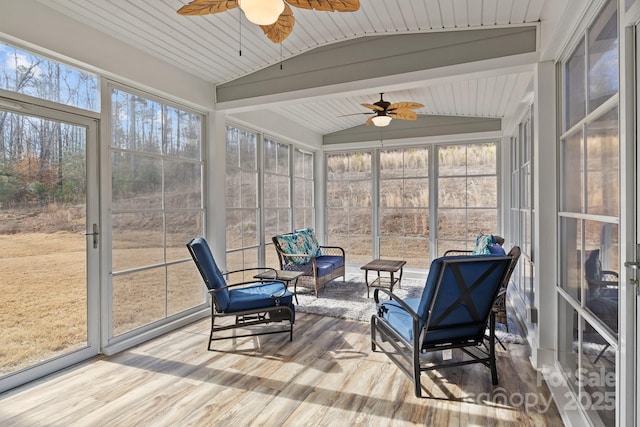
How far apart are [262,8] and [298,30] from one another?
180cm

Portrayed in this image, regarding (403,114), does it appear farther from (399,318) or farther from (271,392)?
(271,392)

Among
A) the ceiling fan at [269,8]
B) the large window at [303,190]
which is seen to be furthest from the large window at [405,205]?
the ceiling fan at [269,8]

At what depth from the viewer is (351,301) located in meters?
4.83

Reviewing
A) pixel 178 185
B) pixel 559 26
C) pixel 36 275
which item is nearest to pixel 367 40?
pixel 559 26

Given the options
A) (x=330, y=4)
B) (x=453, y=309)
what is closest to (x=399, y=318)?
(x=453, y=309)

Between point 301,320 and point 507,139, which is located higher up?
point 507,139

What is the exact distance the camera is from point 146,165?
3641mm

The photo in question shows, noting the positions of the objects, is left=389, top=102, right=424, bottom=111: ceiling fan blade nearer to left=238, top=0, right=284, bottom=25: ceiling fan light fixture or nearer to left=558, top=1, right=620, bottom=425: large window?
left=558, top=1, right=620, bottom=425: large window

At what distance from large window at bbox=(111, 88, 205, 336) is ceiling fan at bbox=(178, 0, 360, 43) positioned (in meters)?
1.68

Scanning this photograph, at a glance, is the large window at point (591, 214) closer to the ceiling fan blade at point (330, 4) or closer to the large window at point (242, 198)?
the ceiling fan blade at point (330, 4)

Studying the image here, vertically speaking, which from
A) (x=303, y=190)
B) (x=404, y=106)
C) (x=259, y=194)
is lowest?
(x=259, y=194)

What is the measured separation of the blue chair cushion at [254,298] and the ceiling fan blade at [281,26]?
2325 mm

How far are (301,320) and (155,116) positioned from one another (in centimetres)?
284

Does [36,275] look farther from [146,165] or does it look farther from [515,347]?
[515,347]
